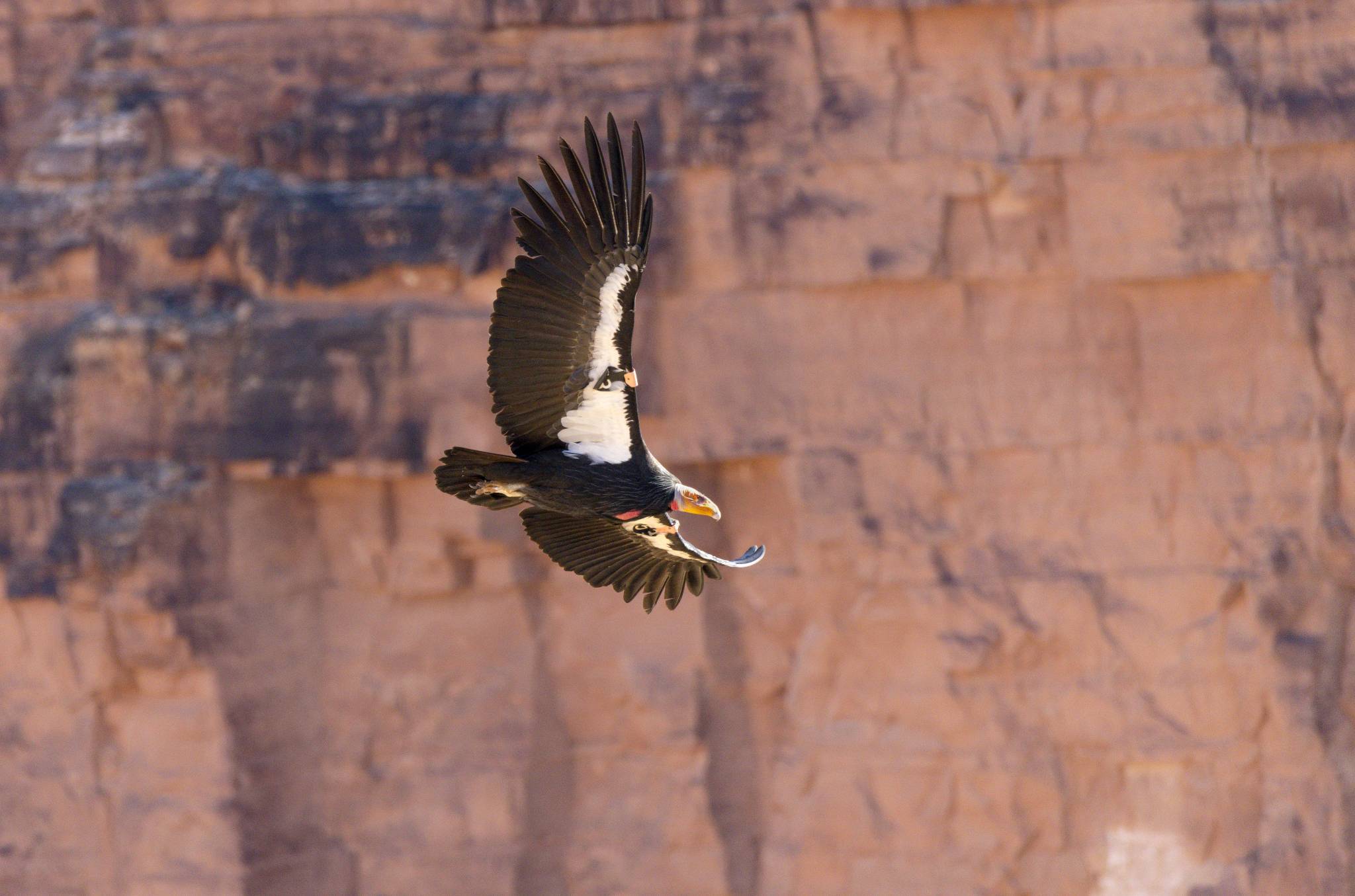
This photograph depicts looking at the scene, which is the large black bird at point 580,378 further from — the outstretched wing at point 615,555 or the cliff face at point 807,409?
the cliff face at point 807,409

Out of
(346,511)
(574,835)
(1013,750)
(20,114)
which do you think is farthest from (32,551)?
(1013,750)

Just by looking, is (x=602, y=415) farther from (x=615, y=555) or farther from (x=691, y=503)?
(x=615, y=555)

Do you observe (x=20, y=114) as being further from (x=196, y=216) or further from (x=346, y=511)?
(x=346, y=511)

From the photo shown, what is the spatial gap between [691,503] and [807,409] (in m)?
3.23

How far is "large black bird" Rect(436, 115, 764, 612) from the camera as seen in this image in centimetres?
452

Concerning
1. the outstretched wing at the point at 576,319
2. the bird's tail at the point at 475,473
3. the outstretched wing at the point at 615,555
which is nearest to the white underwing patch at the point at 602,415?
the outstretched wing at the point at 576,319

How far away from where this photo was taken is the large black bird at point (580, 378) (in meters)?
4.52

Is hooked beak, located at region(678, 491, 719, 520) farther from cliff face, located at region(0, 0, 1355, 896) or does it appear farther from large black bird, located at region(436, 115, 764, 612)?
cliff face, located at region(0, 0, 1355, 896)

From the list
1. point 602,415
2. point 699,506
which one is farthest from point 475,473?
point 699,506

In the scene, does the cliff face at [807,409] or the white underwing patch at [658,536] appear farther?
the cliff face at [807,409]

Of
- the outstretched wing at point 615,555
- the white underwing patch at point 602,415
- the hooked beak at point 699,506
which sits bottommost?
the outstretched wing at point 615,555

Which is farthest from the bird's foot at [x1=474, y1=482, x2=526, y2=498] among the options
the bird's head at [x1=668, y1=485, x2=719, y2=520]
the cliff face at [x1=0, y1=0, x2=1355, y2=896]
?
the cliff face at [x1=0, y1=0, x2=1355, y2=896]

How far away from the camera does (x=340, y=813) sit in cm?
838

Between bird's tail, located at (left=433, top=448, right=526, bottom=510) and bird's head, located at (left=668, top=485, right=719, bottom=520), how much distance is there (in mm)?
A: 443
